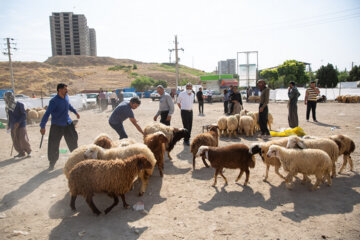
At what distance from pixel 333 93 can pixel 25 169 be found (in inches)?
1186

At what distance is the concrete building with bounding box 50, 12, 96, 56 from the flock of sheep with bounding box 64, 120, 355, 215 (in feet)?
486

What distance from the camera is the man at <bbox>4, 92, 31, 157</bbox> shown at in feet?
23.7

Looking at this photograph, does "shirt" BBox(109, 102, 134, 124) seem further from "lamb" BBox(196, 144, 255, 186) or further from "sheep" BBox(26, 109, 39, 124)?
"sheep" BBox(26, 109, 39, 124)

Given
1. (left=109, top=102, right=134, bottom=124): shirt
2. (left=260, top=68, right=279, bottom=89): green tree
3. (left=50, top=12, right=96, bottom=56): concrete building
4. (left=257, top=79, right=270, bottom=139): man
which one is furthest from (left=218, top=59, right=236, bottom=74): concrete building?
(left=109, top=102, right=134, bottom=124): shirt

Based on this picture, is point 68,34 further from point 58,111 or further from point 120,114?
point 120,114

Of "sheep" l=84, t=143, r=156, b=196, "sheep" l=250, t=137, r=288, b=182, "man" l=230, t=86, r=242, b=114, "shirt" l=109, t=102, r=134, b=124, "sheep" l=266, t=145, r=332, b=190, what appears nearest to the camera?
"sheep" l=266, t=145, r=332, b=190

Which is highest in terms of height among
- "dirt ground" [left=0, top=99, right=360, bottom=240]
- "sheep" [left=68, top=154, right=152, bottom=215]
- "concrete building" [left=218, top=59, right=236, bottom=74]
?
"concrete building" [left=218, top=59, right=236, bottom=74]

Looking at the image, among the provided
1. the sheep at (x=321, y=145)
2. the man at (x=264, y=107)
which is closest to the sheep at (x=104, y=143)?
the sheep at (x=321, y=145)

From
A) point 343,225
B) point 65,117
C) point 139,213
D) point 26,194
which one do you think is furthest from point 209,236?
point 65,117

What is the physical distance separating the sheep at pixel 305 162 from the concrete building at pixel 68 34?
14954cm

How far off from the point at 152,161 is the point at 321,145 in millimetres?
3573

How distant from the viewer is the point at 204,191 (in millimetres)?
4777

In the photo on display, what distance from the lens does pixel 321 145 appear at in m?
5.09

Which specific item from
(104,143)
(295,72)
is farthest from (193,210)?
(295,72)
